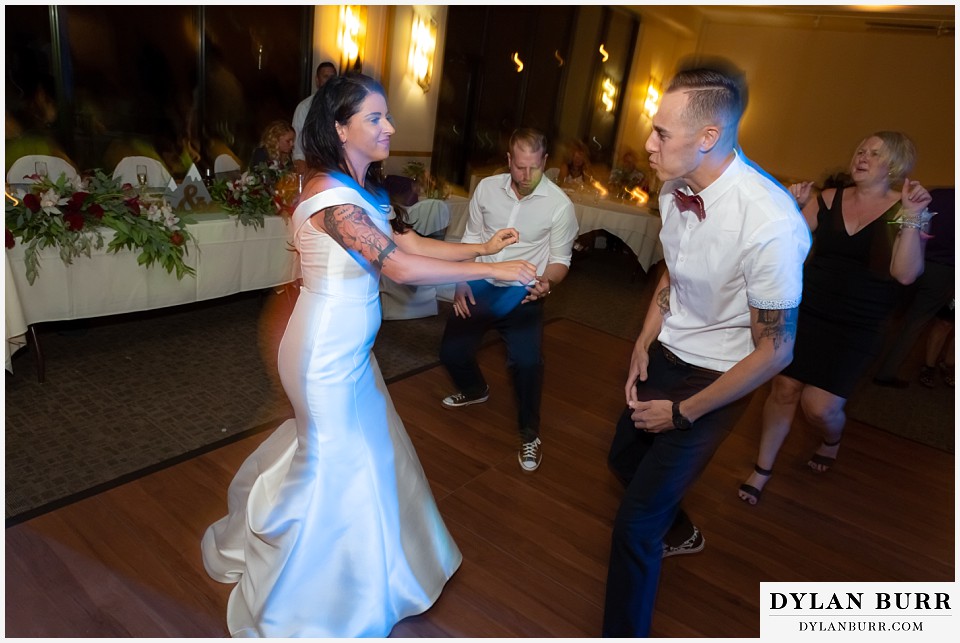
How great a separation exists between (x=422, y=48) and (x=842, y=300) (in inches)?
267

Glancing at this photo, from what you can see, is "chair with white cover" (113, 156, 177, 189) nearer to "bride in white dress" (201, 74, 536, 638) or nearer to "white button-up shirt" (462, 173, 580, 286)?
"white button-up shirt" (462, 173, 580, 286)

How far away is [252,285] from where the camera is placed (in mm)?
4164

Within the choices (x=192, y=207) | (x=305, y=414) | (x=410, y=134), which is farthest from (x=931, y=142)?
(x=305, y=414)

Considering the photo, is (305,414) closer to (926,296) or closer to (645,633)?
(645,633)

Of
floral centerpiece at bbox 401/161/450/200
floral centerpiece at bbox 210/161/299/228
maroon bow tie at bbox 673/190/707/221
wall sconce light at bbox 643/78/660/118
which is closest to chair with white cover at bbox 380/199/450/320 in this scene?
floral centerpiece at bbox 401/161/450/200

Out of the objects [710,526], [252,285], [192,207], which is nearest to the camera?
[710,526]

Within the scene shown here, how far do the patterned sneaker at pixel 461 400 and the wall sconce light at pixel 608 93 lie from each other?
8.71m

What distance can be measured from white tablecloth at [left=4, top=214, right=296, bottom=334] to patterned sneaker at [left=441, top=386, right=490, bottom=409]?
150 cm

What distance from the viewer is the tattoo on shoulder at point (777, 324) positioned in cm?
154

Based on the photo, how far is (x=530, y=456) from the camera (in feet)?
9.88

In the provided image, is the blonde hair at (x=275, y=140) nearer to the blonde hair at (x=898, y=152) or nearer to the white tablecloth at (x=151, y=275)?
the white tablecloth at (x=151, y=275)

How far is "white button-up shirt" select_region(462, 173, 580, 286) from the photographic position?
2947 mm

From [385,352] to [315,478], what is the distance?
2352 mm

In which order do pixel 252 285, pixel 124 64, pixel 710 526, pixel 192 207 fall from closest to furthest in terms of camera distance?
pixel 710 526 → pixel 192 207 → pixel 252 285 → pixel 124 64
